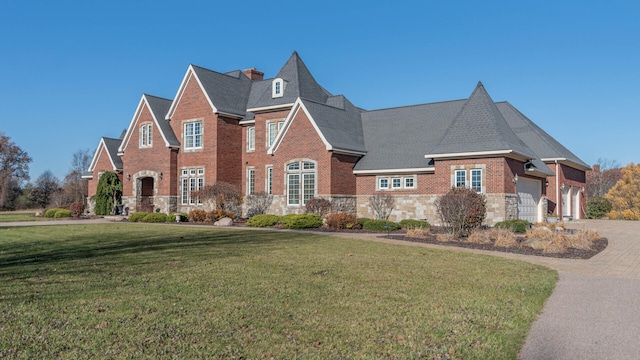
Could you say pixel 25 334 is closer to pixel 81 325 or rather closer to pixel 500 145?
pixel 81 325

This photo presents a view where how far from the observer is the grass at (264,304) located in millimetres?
5652

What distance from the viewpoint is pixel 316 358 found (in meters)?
5.28

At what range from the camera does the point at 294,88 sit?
3231 cm

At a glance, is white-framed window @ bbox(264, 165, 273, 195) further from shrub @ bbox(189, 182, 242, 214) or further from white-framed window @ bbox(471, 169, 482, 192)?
white-framed window @ bbox(471, 169, 482, 192)

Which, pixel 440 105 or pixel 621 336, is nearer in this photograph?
pixel 621 336

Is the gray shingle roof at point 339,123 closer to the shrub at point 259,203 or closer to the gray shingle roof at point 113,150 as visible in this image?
the shrub at point 259,203

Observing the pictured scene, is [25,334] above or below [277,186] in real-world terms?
below

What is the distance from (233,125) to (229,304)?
90.6ft

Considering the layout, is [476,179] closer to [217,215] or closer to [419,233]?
[419,233]

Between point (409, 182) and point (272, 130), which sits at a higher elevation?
point (272, 130)

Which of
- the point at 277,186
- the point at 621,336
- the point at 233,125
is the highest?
the point at 233,125

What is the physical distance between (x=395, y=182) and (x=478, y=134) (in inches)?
222

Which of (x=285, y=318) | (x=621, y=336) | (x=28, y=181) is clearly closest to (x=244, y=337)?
Answer: (x=285, y=318)

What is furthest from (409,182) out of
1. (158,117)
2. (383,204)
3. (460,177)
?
(158,117)
